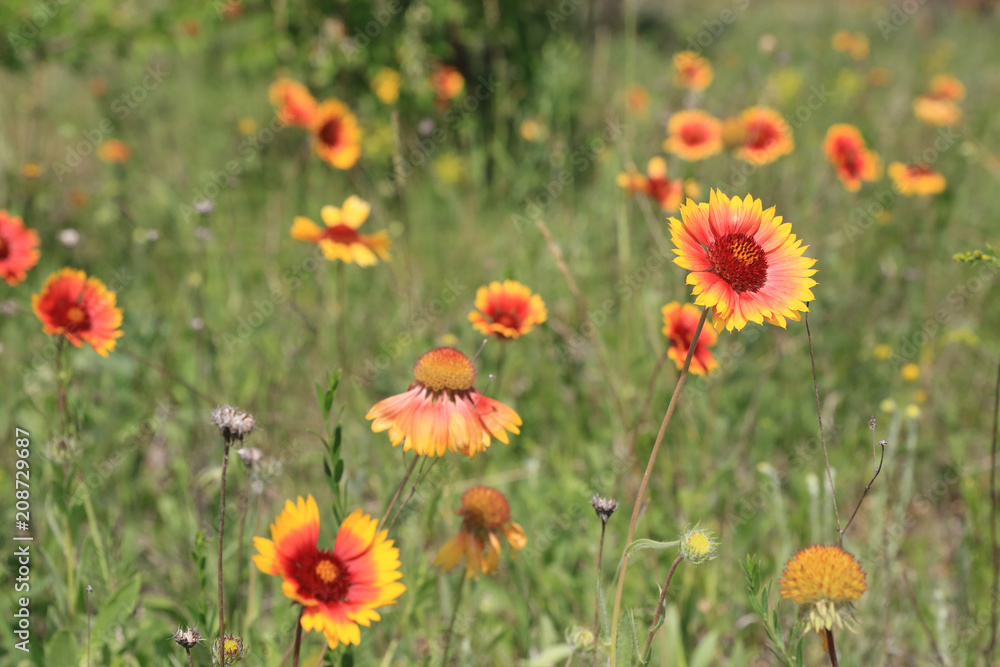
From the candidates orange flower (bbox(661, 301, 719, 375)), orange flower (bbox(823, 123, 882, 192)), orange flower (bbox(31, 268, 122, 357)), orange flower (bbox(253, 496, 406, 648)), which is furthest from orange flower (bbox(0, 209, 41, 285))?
orange flower (bbox(823, 123, 882, 192))

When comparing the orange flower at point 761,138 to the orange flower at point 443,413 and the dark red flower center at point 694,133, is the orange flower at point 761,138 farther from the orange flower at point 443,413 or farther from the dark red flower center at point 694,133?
the orange flower at point 443,413

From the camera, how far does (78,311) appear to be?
156 centimetres

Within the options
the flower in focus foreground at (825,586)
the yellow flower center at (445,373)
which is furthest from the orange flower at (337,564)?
the flower in focus foreground at (825,586)

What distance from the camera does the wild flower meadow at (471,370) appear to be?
1.21m

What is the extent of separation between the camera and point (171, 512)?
205 cm

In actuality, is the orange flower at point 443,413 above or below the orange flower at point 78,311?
above

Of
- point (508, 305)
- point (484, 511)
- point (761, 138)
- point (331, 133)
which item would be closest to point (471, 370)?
point (484, 511)

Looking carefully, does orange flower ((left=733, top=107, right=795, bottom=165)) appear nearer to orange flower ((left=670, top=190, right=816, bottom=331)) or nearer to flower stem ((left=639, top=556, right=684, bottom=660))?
orange flower ((left=670, top=190, right=816, bottom=331))

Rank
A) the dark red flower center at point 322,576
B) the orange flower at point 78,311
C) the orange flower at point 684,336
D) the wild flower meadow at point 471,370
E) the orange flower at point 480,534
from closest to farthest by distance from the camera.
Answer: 1. the dark red flower center at point 322,576
2. the wild flower meadow at point 471,370
3. the orange flower at point 480,534
4. the orange flower at point 78,311
5. the orange flower at point 684,336

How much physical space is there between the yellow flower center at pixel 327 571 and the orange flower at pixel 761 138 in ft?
7.16

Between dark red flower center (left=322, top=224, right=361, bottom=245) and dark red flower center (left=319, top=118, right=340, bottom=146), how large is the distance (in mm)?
1454

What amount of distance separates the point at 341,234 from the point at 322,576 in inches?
41.5

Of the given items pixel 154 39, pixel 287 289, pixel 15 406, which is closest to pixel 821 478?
pixel 287 289

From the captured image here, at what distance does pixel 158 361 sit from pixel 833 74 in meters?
5.94
